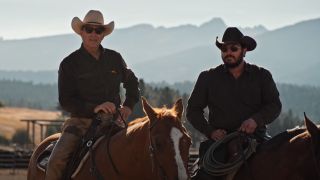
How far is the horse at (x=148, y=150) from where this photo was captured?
238 inches

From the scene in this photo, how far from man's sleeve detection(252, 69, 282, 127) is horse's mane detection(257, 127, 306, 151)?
27 cm

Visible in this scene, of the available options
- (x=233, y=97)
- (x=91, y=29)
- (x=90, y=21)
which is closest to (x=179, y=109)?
(x=233, y=97)

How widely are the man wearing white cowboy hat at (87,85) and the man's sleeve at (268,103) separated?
1692 millimetres

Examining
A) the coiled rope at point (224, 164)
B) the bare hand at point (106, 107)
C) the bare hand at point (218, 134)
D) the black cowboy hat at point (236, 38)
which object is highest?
the black cowboy hat at point (236, 38)

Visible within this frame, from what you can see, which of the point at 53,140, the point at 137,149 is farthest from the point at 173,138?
the point at 53,140

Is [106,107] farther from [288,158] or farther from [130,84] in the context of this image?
[288,158]

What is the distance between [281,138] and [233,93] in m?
0.86

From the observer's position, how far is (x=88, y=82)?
798 cm

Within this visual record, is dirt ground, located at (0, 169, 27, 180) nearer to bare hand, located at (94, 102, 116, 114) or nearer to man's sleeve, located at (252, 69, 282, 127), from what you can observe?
bare hand, located at (94, 102, 116, 114)

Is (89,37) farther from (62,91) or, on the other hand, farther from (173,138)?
(173,138)

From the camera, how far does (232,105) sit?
7.40 metres

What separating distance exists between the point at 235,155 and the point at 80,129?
6.66 feet

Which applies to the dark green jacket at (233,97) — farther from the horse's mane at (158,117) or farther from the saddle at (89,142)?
the saddle at (89,142)

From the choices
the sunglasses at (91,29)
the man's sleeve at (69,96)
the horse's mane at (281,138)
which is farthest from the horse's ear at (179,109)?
the sunglasses at (91,29)
